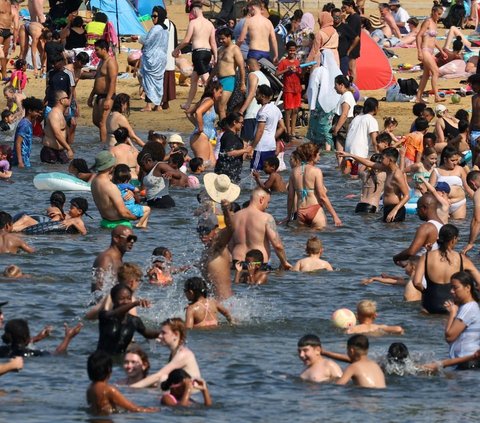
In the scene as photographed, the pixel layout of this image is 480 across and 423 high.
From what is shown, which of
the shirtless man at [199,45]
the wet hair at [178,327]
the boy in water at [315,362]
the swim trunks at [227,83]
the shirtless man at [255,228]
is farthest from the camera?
the shirtless man at [199,45]

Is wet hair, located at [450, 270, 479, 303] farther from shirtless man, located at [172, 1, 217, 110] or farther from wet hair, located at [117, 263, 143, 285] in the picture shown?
shirtless man, located at [172, 1, 217, 110]

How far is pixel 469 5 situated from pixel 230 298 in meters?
21.1

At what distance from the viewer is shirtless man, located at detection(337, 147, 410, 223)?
1781 centimetres

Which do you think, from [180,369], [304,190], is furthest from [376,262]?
[180,369]

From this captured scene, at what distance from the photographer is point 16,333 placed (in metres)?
11.7

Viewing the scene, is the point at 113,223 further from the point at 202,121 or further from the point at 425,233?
the point at 202,121

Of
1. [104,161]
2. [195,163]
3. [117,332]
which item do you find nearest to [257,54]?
[195,163]

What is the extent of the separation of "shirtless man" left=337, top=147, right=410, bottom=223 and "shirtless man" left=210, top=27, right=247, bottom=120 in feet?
16.3

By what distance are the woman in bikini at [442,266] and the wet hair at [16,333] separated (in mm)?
3626

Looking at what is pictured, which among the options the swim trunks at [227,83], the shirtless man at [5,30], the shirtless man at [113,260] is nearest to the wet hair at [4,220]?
the shirtless man at [113,260]

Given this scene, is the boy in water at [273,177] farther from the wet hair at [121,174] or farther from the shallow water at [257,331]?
the wet hair at [121,174]

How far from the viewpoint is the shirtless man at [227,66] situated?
2270 cm

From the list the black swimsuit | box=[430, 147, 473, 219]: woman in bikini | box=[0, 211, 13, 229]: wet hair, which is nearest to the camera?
the black swimsuit

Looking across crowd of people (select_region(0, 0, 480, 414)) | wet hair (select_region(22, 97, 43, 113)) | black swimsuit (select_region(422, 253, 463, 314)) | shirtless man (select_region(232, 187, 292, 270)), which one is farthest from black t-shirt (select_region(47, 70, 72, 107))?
black swimsuit (select_region(422, 253, 463, 314))
